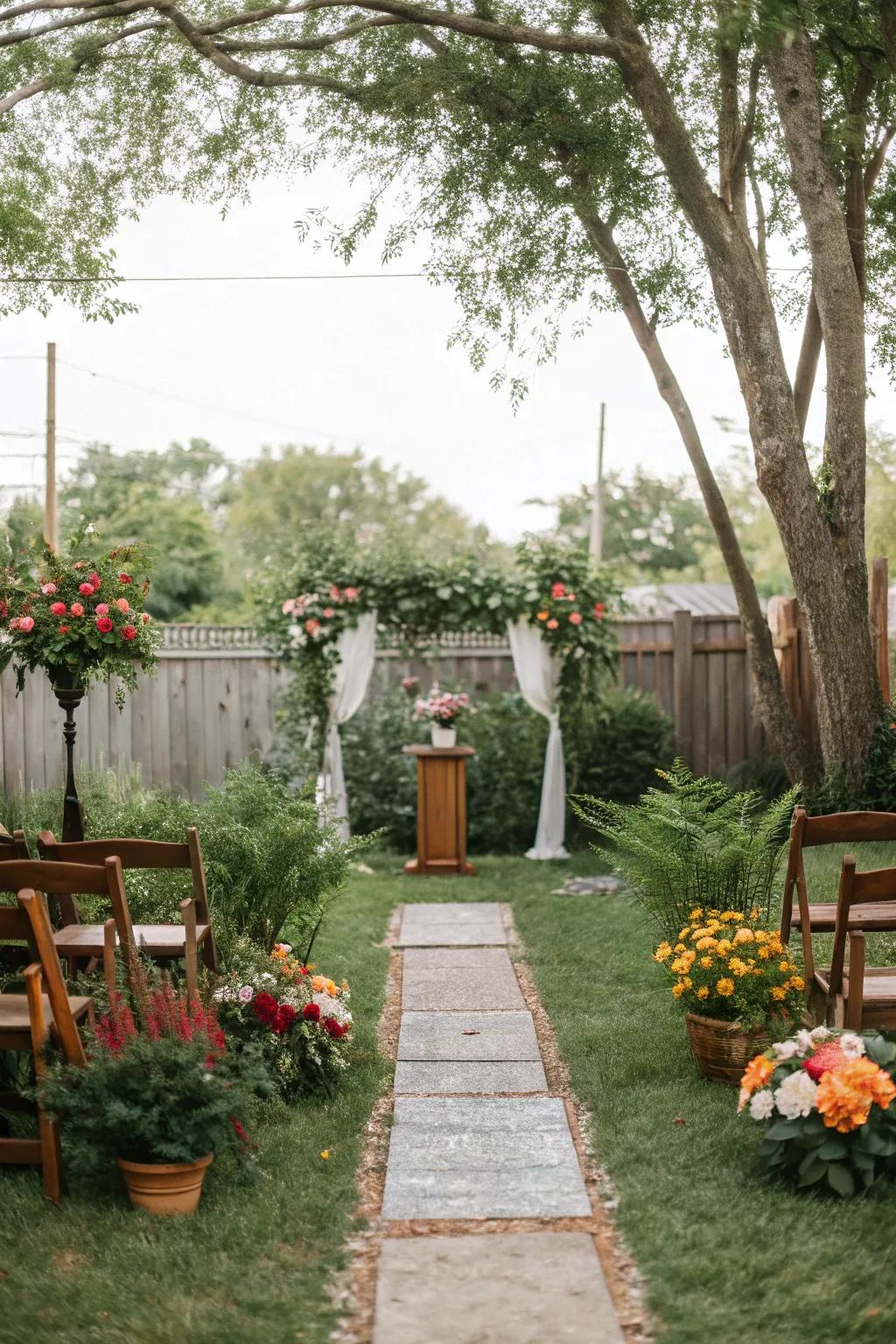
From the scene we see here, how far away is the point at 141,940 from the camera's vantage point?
4602 millimetres

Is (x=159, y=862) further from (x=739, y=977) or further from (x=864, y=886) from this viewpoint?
(x=864, y=886)

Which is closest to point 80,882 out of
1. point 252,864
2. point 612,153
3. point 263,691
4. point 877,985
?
point 252,864

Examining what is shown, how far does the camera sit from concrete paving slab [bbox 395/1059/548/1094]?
Result: 479cm

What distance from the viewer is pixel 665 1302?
299cm

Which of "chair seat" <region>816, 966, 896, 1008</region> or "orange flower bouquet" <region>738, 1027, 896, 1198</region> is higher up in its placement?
"chair seat" <region>816, 966, 896, 1008</region>

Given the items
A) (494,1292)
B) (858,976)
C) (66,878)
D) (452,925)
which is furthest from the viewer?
(452,925)

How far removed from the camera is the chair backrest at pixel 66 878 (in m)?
3.67

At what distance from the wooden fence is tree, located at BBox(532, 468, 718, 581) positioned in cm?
2422

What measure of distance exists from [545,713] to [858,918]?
5858 mm

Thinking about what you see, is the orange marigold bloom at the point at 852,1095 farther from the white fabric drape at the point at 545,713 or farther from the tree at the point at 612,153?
the white fabric drape at the point at 545,713

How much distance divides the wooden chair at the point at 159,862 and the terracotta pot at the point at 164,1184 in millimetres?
714

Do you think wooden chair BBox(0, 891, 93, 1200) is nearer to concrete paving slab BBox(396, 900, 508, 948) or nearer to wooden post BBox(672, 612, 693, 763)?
concrete paving slab BBox(396, 900, 508, 948)

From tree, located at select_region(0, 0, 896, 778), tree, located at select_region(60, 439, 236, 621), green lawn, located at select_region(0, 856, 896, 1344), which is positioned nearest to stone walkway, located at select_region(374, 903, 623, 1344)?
green lawn, located at select_region(0, 856, 896, 1344)

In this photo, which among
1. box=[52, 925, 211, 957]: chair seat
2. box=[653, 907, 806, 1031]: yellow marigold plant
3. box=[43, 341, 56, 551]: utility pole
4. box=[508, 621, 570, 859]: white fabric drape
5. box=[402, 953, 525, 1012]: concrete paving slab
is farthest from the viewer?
box=[43, 341, 56, 551]: utility pole
